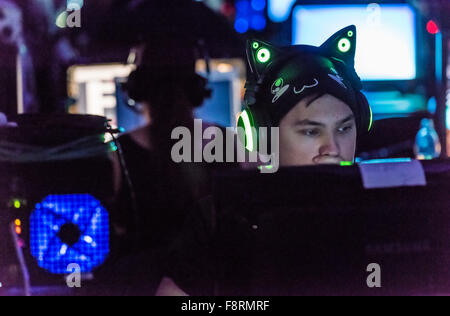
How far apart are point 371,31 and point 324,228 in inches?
88.1

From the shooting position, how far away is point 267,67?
1491 millimetres

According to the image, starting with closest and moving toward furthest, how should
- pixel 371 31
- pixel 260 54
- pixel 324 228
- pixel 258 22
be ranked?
pixel 324 228
pixel 260 54
pixel 371 31
pixel 258 22

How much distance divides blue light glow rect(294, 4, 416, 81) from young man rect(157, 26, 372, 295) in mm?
1473

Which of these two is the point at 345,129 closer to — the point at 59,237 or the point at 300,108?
the point at 300,108

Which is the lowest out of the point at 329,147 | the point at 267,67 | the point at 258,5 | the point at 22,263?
the point at 22,263

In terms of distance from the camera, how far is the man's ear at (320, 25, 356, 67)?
1479mm

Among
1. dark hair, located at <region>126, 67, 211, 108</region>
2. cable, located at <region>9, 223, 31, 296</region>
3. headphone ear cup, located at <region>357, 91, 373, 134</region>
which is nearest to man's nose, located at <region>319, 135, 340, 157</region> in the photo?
headphone ear cup, located at <region>357, 91, 373, 134</region>

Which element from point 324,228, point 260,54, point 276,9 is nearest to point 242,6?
point 276,9

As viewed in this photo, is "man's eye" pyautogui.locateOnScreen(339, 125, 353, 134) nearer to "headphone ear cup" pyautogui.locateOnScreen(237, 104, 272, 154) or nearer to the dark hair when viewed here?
"headphone ear cup" pyautogui.locateOnScreen(237, 104, 272, 154)

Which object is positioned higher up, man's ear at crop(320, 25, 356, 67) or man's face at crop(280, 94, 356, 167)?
man's ear at crop(320, 25, 356, 67)

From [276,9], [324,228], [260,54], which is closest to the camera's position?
[324,228]

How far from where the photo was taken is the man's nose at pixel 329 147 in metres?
1.42

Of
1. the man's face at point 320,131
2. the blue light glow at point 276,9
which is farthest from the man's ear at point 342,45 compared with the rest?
the blue light glow at point 276,9

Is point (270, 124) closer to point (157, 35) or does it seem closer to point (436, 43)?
point (157, 35)
